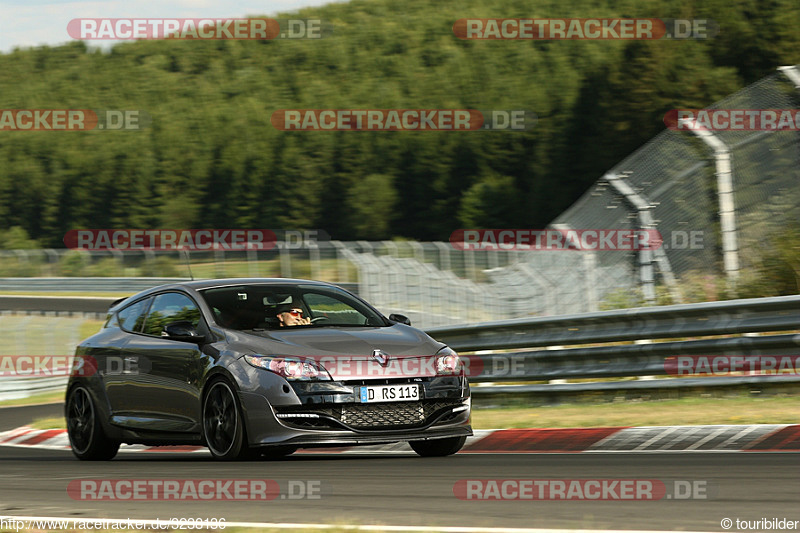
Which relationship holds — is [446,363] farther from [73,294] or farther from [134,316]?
[73,294]

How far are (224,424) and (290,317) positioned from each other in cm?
100

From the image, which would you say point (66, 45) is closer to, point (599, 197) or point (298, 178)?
point (298, 178)

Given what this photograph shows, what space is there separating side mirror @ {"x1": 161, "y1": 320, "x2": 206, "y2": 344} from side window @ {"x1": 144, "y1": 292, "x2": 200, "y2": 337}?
0.31 metres

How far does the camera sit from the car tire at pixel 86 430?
385 inches

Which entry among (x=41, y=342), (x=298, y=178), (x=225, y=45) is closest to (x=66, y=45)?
(x=225, y=45)

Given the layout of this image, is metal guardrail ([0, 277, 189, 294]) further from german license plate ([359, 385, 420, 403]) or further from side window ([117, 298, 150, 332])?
german license plate ([359, 385, 420, 403])

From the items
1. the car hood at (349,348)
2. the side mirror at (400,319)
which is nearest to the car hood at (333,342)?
the car hood at (349,348)

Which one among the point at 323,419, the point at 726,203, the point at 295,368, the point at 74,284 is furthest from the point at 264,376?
the point at 74,284

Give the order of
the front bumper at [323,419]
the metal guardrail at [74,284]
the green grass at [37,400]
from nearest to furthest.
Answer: the front bumper at [323,419]
the green grass at [37,400]
the metal guardrail at [74,284]

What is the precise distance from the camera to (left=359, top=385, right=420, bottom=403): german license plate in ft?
26.3

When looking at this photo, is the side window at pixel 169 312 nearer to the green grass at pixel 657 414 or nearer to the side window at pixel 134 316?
the side window at pixel 134 316

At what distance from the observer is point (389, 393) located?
26.5 feet

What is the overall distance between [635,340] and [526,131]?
89.4m

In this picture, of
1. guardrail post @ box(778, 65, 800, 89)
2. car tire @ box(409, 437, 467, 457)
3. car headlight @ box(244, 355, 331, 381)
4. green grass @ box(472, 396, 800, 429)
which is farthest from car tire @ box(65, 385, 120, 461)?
guardrail post @ box(778, 65, 800, 89)
